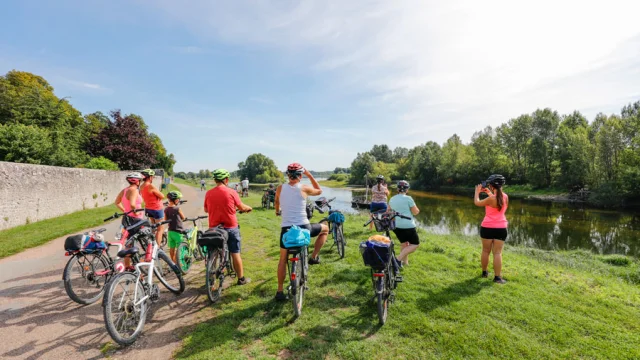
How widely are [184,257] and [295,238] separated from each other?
337 cm

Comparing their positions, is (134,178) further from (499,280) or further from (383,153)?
(383,153)

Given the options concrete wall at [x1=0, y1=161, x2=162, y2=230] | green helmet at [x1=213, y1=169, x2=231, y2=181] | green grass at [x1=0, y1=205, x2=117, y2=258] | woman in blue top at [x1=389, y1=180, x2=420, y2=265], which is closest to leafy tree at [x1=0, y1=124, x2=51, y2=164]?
concrete wall at [x1=0, y1=161, x2=162, y2=230]

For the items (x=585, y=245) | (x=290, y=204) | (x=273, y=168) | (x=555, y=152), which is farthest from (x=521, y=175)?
(x=273, y=168)

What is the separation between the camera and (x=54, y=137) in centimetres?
2028

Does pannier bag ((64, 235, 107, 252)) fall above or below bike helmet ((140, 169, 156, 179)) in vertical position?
below

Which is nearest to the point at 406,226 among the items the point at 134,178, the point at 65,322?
the point at 134,178

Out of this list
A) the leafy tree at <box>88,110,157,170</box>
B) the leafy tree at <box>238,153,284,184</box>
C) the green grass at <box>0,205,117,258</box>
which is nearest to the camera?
the green grass at <box>0,205,117,258</box>

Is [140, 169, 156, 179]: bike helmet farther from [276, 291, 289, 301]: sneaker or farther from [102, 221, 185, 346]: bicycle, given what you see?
[276, 291, 289, 301]: sneaker

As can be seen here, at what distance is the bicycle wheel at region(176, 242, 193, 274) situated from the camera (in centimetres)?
565

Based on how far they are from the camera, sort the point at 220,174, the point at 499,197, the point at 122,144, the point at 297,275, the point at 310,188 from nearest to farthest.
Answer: the point at 297,275 < the point at 310,188 < the point at 220,174 < the point at 499,197 < the point at 122,144

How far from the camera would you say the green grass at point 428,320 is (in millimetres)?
3383

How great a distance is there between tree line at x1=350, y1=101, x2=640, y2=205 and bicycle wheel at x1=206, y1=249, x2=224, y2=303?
136ft

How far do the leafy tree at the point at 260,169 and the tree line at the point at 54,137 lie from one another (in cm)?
6548

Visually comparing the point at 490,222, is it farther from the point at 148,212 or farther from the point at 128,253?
the point at 148,212
